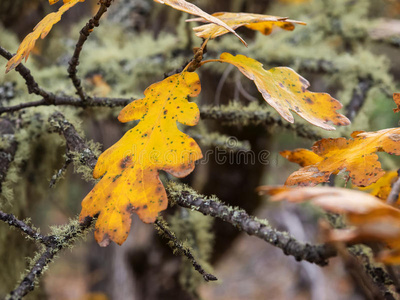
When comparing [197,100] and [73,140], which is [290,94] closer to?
[73,140]

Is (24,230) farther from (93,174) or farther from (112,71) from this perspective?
(112,71)

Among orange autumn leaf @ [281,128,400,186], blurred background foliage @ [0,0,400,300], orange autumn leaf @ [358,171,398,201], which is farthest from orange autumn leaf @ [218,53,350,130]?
blurred background foliage @ [0,0,400,300]

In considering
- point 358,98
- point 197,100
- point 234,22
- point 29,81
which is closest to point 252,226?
point 234,22

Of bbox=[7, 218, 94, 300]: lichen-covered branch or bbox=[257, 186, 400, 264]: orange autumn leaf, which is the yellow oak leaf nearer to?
bbox=[7, 218, 94, 300]: lichen-covered branch

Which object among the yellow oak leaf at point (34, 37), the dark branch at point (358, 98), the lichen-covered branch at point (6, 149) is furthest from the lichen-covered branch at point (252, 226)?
the dark branch at point (358, 98)

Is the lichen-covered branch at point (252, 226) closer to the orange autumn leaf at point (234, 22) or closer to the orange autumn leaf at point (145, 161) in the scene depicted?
the orange autumn leaf at point (145, 161)
